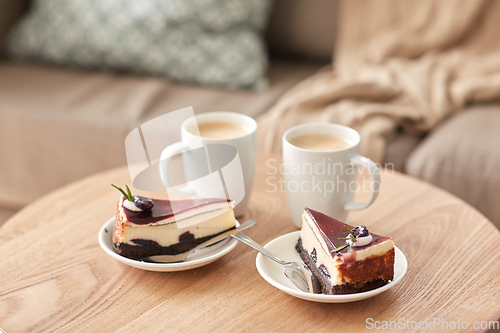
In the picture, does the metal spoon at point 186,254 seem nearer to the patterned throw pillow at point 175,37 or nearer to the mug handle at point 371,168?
the mug handle at point 371,168

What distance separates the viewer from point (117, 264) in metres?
0.71

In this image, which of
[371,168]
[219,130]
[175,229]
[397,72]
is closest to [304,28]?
[397,72]

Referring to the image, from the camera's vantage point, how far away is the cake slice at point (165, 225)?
0.67 m

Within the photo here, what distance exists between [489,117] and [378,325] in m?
1.00

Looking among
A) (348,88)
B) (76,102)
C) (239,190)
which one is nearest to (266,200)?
(239,190)

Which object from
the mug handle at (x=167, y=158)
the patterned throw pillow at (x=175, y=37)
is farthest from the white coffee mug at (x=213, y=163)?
the patterned throw pillow at (x=175, y=37)

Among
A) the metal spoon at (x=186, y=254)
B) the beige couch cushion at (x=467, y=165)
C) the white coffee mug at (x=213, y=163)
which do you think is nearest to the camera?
the metal spoon at (x=186, y=254)

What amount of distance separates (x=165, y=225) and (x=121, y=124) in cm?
83

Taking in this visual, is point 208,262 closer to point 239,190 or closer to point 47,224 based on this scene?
point 239,190

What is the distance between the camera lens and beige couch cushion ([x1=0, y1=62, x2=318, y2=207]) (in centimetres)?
147

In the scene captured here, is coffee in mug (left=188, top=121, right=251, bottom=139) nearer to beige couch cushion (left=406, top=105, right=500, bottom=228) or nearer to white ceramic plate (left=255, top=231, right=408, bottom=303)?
white ceramic plate (left=255, top=231, right=408, bottom=303)

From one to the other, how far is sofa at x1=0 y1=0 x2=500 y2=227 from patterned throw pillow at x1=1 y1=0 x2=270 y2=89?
0.06 metres

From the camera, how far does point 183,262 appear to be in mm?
663

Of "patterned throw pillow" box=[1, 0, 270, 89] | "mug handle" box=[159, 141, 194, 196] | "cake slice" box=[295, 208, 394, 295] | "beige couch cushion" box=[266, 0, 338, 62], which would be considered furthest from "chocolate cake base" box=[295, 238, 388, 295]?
"beige couch cushion" box=[266, 0, 338, 62]
